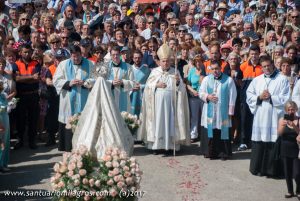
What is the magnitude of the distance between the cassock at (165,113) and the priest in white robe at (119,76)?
19.3 inches

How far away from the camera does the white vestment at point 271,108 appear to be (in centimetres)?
1215

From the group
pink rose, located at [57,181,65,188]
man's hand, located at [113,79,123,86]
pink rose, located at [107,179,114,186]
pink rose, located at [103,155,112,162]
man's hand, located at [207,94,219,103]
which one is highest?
man's hand, located at [113,79,123,86]

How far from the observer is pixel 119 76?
1388 cm

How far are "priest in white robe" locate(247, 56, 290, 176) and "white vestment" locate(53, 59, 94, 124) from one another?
3490 millimetres

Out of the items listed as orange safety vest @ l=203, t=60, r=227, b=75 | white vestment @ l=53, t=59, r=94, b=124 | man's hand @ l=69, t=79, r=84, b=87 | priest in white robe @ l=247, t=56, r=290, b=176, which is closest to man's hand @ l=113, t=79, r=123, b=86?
white vestment @ l=53, t=59, r=94, b=124

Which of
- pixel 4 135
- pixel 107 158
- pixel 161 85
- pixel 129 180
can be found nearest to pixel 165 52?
pixel 161 85

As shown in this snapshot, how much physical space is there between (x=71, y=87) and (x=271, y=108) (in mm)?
3969

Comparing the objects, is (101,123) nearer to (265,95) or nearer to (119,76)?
(265,95)

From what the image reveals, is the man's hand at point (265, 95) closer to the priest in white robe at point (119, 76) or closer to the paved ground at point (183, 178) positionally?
the paved ground at point (183, 178)

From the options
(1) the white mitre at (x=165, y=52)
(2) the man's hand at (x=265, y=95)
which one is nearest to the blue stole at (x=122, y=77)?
(1) the white mitre at (x=165, y=52)

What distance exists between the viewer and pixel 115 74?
13891 millimetres

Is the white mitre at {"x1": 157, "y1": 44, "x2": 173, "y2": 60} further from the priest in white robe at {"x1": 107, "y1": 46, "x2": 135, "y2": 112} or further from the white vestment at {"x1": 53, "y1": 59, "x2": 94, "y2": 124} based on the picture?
the white vestment at {"x1": 53, "y1": 59, "x2": 94, "y2": 124}

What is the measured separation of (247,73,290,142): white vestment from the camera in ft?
39.9

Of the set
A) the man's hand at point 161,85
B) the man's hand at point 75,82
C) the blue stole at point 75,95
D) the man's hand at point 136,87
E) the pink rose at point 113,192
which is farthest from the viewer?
the man's hand at point 136,87
